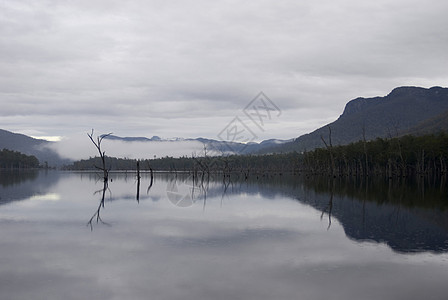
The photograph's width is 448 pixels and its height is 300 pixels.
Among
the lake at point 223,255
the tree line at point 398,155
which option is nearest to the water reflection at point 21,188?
the lake at point 223,255

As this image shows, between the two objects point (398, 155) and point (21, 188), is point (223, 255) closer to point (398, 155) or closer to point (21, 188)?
point (21, 188)

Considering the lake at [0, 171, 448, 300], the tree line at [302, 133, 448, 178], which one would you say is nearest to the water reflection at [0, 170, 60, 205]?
the lake at [0, 171, 448, 300]

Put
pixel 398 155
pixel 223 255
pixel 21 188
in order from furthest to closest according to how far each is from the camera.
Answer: pixel 398 155
pixel 21 188
pixel 223 255

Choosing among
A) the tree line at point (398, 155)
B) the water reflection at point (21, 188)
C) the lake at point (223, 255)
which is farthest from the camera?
the tree line at point (398, 155)

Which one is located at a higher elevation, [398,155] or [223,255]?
[398,155]

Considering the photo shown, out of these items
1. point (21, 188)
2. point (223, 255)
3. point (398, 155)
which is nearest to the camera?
point (223, 255)

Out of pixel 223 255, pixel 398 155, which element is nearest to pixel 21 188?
pixel 223 255

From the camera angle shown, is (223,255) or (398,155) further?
(398,155)

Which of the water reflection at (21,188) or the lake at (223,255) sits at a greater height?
the water reflection at (21,188)

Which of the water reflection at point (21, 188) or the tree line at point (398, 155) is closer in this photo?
the water reflection at point (21, 188)

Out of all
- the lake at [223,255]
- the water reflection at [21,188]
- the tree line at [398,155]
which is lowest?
the lake at [223,255]

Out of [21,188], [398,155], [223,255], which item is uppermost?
[398,155]

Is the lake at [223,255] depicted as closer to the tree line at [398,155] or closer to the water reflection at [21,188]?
the water reflection at [21,188]

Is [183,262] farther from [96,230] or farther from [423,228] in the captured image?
[423,228]
